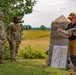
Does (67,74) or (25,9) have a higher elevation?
(25,9)

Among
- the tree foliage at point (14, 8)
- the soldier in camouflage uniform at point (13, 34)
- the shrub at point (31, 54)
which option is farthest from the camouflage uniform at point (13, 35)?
the shrub at point (31, 54)

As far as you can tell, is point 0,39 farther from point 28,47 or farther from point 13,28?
point 28,47

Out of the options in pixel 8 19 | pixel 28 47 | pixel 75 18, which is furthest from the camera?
pixel 28 47

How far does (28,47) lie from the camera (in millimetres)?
24594

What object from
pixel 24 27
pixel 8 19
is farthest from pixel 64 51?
pixel 24 27

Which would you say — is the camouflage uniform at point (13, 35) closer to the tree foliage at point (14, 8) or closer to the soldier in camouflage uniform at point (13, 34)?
the soldier in camouflage uniform at point (13, 34)

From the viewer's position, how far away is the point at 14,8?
20969mm

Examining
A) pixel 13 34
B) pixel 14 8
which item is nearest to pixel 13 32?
pixel 13 34

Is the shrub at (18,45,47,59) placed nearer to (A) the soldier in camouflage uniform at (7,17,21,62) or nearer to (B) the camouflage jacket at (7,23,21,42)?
(A) the soldier in camouflage uniform at (7,17,21,62)

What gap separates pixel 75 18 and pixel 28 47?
42.8 feet

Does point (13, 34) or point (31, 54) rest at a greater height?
point (13, 34)

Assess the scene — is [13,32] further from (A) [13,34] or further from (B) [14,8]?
(B) [14,8]

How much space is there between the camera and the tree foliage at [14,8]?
19.5m

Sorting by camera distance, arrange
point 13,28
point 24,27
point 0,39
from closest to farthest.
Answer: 1. point 0,39
2. point 13,28
3. point 24,27
